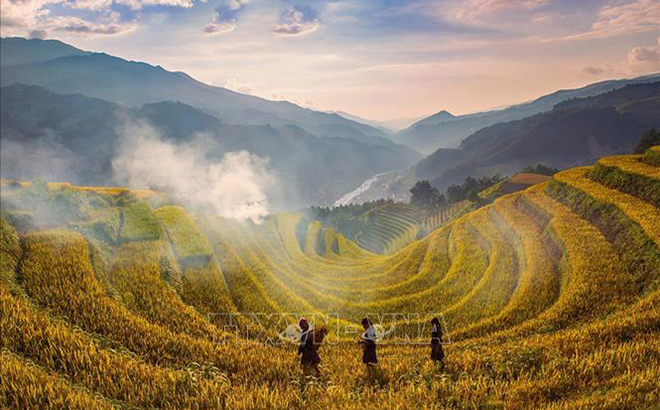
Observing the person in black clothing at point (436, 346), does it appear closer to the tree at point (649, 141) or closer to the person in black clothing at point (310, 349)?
the person in black clothing at point (310, 349)

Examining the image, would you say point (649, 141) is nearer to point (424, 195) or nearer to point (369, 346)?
point (424, 195)

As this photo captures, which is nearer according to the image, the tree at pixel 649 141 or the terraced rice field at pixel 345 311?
the terraced rice field at pixel 345 311

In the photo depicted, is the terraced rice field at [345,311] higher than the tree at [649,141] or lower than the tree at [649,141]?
lower

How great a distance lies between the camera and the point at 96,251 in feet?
54.4

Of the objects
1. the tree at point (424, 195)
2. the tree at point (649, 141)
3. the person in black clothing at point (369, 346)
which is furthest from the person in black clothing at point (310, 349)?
the tree at point (424, 195)

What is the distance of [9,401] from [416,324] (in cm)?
1613

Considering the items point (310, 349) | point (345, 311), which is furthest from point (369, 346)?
point (345, 311)

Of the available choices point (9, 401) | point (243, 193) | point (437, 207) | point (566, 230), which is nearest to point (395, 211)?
point (437, 207)

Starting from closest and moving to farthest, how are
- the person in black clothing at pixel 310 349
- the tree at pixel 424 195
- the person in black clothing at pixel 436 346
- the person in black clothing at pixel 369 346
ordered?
the person in black clothing at pixel 310 349
the person in black clothing at pixel 369 346
the person in black clothing at pixel 436 346
the tree at pixel 424 195

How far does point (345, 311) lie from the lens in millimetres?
21578

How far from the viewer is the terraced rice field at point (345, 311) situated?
8984 mm

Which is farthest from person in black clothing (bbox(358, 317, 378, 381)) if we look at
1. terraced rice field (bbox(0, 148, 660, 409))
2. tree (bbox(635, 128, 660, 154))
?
tree (bbox(635, 128, 660, 154))

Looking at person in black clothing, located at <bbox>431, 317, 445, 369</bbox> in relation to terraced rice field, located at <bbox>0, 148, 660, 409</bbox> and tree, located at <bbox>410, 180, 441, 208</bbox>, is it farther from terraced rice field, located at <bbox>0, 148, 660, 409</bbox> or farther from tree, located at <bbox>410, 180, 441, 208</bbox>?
tree, located at <bbox>410, 180, 441, 208</bbox>

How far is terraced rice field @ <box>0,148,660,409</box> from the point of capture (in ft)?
29.5
